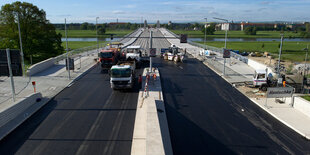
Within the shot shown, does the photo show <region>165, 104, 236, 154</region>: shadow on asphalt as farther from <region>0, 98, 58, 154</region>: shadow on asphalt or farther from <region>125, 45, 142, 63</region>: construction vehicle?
<region>125, 45, 142, 63</region>: construction vehicle

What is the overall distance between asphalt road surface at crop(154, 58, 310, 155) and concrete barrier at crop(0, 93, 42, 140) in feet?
30.1

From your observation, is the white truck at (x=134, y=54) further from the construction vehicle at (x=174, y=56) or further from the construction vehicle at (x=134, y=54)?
the construction vehicle at (x=174, y=56)

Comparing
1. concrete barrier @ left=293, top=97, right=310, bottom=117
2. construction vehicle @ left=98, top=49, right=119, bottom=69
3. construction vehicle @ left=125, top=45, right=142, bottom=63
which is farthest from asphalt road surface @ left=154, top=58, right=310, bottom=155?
construction vehicle @ left=125, top=45, right=142, bottom=63

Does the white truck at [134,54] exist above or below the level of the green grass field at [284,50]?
above

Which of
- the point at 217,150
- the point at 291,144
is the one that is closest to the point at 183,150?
the point at 217,150

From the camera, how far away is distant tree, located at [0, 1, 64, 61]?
122 ft

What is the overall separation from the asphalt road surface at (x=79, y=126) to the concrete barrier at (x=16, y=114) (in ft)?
1.12

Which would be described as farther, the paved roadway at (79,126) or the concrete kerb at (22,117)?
the concrete kerb at (22,117)

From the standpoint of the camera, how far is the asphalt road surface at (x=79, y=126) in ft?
38.5

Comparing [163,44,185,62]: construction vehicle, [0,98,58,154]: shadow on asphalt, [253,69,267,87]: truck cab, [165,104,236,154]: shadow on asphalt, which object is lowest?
[165,104,236,154]: shadow on asphalt

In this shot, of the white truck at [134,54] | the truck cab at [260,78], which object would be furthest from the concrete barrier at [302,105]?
the white truck at [134,54]

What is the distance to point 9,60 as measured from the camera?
52.4ft

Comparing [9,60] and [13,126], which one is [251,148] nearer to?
[13,126]

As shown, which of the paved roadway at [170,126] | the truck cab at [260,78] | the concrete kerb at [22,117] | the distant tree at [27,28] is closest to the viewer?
the paved roadway at [170,126]
